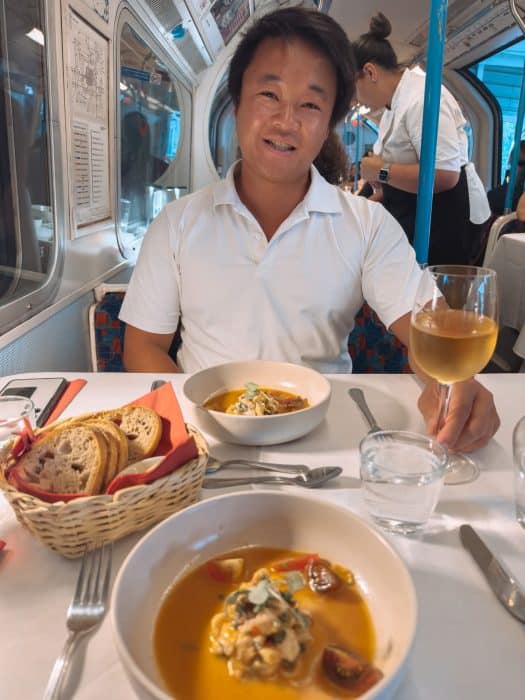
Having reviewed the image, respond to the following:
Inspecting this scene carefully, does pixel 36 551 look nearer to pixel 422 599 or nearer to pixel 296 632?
pixel 296 632

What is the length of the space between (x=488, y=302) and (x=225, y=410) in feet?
1.63

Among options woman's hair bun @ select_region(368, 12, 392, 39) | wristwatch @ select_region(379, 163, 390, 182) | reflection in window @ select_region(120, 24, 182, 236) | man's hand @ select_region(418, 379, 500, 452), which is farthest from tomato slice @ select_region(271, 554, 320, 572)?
woman's hair bun @ select_region(368, 12, 392, 39)

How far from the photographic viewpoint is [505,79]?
6297 millimetres

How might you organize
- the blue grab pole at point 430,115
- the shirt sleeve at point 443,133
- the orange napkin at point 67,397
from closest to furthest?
the orange napkin at point 67,397
the blue grab pole at point 430,115
the shirt sleeve at point 443,133

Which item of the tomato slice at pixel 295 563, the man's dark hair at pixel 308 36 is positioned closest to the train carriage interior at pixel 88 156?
the man's dark hair at pixel 308 36

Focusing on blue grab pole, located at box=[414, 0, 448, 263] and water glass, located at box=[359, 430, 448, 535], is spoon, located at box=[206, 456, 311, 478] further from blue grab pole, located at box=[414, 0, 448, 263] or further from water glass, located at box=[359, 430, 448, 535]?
blue grab pole, located at box=[414, 0, 448, 263]

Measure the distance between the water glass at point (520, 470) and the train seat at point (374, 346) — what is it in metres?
1.08

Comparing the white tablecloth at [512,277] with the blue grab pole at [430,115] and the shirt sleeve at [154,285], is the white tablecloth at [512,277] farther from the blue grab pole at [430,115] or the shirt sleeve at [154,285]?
the shirt sleeve at [154,285]

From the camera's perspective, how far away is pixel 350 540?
0.55 m

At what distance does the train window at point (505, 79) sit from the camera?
5620 mm

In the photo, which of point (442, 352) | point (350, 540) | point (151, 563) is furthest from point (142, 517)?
point (442, 352)

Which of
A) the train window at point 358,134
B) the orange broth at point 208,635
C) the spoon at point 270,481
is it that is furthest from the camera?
the train window at point 358,134

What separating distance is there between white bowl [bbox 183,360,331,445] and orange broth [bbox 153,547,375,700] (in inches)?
11.1

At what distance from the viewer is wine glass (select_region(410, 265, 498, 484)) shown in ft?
2.53
